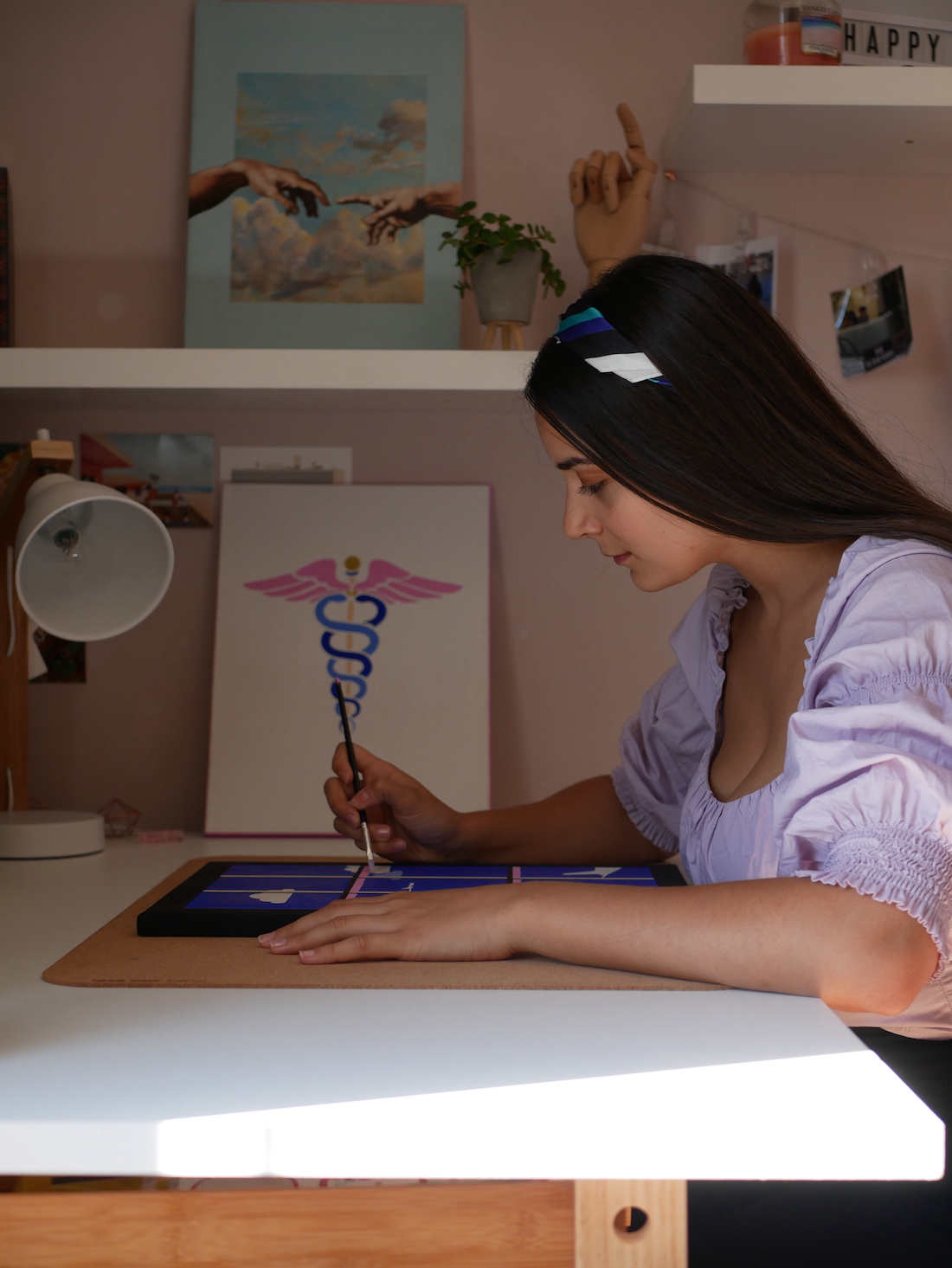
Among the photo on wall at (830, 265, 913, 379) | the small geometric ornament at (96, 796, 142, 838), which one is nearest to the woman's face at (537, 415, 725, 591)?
the photo on wall at (830, 265, 913, 379)

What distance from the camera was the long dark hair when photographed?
100 centimetres

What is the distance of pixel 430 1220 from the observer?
64 cm

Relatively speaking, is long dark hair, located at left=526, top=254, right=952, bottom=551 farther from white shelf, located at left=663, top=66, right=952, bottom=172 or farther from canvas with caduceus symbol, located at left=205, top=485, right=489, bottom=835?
canvas with caduceus symbol, located at left=205, top=485, right=489, bottom=835

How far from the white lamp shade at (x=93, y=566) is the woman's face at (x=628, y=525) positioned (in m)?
0.50

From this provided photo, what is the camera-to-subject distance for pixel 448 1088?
0.62 metres

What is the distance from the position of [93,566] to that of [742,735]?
0.79m

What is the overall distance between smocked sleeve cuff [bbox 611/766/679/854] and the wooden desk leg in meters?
0.75

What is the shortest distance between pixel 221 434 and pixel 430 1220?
1271 mm

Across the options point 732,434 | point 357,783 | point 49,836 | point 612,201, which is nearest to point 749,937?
point 732,434

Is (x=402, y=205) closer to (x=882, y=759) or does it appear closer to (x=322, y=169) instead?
(x=322, y=169)

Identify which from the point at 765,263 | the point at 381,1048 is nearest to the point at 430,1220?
the point at 381,1048

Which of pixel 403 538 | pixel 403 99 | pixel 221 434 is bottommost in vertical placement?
pixel 403 538

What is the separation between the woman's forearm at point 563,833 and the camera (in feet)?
4.30

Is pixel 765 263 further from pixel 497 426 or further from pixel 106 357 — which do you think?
pixel 106 357
